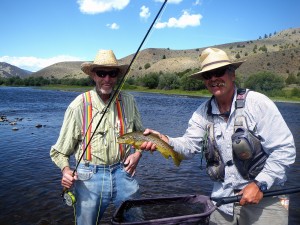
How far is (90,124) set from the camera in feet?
14.1

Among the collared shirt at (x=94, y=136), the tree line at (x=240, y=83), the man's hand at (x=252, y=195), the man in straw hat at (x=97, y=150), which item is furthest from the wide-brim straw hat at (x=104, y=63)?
the tree line at (x=240, y=83)

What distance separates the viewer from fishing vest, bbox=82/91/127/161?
4.26 metres

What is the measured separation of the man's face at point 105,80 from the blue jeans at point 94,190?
3.43 feet

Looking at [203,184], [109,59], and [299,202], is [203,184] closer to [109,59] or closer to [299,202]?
[299,202]

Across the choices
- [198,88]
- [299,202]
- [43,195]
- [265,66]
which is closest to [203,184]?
[299,202]

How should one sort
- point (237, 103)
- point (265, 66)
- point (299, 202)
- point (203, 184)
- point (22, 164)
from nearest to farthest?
point (237, 103)
point (299, 202)
point (203, 184)
point (22, 164)
point (265, 66)

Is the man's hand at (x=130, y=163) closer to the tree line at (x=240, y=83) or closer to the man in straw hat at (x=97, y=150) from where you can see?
the man in straw hat at (x=97, y=150)

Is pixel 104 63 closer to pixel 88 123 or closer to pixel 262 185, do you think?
pixel 88 123

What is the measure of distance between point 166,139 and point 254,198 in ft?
4.28

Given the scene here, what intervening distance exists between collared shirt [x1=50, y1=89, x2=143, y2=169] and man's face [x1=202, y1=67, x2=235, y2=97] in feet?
4.67

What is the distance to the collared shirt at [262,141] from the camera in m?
3.55

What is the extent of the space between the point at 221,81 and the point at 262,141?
87cm

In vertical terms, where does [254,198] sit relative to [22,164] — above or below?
above

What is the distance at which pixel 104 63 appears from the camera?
4.41m
